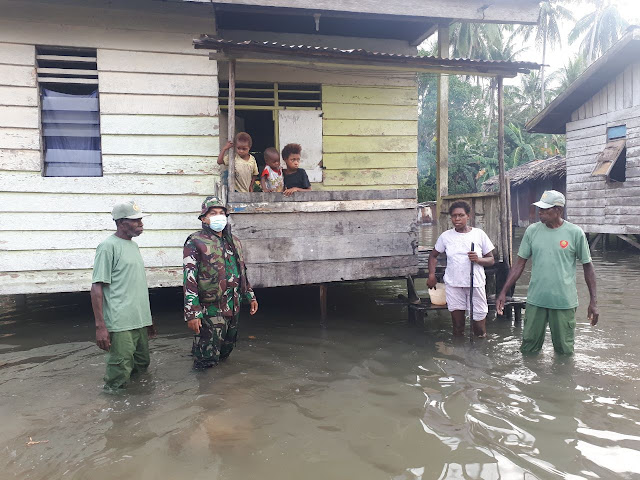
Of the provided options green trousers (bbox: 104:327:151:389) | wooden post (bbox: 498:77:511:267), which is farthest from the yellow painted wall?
green trousers (bbox: 104:327:151:389)

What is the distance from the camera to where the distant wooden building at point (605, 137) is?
39.8ft

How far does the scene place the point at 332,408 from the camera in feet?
12.3

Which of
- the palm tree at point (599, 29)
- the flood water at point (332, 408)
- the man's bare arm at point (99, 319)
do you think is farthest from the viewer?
the palm tree at point (599, 29)

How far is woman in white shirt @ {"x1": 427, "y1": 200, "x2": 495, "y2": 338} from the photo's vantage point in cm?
535

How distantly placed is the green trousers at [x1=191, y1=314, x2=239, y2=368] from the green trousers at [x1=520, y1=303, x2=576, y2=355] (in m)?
3.06

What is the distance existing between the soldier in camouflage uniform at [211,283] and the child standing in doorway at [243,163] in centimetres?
140

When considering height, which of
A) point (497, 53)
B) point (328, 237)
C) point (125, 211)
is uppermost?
point (497, 53)

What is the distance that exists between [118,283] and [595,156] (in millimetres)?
14161

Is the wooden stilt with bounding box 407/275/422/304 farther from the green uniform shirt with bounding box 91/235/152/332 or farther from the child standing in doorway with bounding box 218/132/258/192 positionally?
the green uniform shirt with bounding box 91/235/152/332

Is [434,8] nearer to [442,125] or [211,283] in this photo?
[442,125]

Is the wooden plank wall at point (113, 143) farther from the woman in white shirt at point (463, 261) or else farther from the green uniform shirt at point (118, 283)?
the woman in white shirt at point (463, 261)

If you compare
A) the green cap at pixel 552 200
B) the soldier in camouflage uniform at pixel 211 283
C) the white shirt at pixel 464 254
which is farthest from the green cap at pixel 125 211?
the green cap at pixel 552 200

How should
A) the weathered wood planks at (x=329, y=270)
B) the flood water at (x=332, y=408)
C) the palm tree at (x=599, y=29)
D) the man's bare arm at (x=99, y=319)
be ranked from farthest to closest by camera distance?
the palm tree at (x=599, y=29) < the weathered wood planks at (x=329, y=270) < the man's bare arm at (x=99, y=319) < the flood water at (x=332, y=408)

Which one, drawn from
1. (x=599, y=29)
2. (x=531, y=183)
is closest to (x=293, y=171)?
(x=531, y=183)
